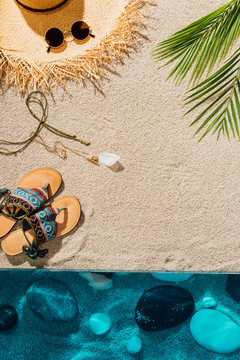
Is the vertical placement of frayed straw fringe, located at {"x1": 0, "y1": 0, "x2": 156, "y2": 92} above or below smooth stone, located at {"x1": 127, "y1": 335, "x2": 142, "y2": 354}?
above

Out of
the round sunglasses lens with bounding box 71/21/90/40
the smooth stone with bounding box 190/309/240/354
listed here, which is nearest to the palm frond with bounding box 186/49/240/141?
the round sunglasses lens with bounding box 71/21/90/40

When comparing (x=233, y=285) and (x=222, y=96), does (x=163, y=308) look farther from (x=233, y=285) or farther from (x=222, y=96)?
(x=222, y=96)

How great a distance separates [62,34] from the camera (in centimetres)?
140

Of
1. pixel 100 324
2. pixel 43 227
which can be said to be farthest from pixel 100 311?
pixel 43 227

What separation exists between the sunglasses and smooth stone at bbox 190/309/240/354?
132 cm

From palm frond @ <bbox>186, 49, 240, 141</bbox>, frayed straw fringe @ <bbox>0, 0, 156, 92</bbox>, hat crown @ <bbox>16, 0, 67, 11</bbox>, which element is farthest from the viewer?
frayed straw fringe @ <bbox>0, 0, 156, 92</bbox>

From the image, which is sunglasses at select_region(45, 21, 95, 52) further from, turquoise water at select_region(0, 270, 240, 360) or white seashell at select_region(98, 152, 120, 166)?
turquoise water at select_region(0, 270, 240, 360)

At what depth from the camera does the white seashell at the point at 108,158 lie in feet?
4.57

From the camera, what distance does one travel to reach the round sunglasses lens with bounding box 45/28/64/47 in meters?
1.38

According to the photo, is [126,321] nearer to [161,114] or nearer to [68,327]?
[68,327]

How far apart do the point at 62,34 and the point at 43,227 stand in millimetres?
850

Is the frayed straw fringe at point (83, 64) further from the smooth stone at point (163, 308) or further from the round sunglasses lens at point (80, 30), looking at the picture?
the smooth stone at point (163, 308)

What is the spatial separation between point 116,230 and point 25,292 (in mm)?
505

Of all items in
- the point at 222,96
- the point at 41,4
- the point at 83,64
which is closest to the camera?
the point at 222,96
